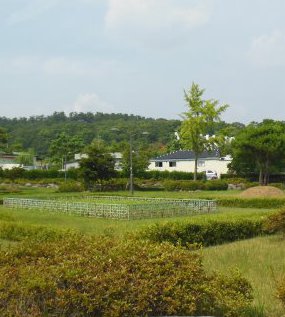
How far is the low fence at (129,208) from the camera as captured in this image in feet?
68.5

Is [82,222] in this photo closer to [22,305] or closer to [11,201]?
[11,201]

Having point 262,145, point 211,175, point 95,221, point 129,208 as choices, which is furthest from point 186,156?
point 95,221

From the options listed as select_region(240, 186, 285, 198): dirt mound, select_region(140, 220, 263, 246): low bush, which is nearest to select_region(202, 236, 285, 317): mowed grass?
select_region(140, 220, 263, 246): low bush

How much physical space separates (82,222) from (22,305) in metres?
14.5

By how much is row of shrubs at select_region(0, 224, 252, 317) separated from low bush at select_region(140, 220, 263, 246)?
6.45 metres

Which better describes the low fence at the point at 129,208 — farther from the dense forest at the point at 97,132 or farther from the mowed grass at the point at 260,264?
the dense forest at the point at 97,132

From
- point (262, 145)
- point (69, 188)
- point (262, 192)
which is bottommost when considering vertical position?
point (262, 192)

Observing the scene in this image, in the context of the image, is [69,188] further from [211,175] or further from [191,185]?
[211,175]

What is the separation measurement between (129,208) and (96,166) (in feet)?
76.3

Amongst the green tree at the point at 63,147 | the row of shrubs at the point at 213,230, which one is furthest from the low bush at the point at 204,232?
the green tree at the point at 63,147

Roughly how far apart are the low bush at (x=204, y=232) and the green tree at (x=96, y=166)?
29.1 metres

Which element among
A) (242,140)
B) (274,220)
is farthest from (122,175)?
(274,220)

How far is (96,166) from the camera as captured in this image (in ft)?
143

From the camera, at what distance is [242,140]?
45250 mm
